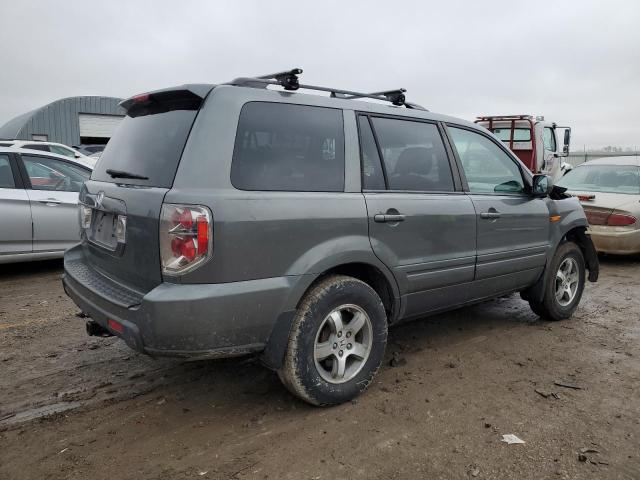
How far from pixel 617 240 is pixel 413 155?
17.3 feet

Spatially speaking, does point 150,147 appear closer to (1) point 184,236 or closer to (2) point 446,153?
(1) point 184,236

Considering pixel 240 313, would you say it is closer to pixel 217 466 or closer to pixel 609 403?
pixel 217 466

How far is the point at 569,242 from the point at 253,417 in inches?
138

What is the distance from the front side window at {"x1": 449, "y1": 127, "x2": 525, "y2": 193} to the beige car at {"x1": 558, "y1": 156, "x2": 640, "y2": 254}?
3.60 m

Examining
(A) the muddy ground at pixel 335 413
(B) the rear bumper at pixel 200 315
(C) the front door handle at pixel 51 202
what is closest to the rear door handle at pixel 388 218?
(B) the rear bumper at pixel 200 315

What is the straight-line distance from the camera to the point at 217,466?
2.53 metres

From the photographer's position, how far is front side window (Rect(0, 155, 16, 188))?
6.14m

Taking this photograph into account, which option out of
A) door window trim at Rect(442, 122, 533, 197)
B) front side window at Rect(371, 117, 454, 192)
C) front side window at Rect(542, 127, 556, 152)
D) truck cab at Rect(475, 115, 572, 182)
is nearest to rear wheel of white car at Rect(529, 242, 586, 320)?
door window trim at Rect(442, 122, 533, 197)

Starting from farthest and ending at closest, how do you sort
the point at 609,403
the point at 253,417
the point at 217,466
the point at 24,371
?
the point at 24,371 < the point at 609,403 < the point at 253,417 < the point at 217,466

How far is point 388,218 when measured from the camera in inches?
128

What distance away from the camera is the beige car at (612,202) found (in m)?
7.40

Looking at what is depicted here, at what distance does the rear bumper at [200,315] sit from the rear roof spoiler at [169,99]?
1020mm

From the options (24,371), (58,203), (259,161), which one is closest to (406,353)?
(259,161)

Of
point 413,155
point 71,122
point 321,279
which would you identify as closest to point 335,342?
point 321,279
